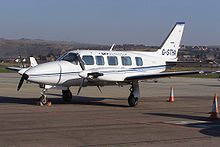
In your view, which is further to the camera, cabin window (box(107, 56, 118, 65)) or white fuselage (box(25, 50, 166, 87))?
cabin window (box(107, 56, 118, 65))

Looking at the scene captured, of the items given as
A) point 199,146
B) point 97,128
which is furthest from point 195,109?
point 199,146

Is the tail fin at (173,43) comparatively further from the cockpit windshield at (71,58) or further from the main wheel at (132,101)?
the cockpit windshield at (71,58)

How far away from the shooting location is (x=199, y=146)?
37.2ft

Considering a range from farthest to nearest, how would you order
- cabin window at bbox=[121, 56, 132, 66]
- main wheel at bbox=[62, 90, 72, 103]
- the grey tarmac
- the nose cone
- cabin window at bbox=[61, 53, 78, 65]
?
1. main wheel at bbox=[62, 90, 72, 103]
2. cabin window at bbox=[121, 56, 132, 66]
3. cabin window at bbox=[61, 53, 78, 65]
4. the nose cone
5. the grey tarmac

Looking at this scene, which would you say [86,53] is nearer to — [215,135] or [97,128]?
[97,128]

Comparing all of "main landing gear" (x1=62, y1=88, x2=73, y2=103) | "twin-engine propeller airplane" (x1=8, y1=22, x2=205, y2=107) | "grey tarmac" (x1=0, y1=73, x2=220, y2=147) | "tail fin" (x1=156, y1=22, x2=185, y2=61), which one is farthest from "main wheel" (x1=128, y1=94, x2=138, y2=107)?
"tail fin" (x1=156, y1=22, x2=185, y2=61)

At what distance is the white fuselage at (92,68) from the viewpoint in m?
21.3

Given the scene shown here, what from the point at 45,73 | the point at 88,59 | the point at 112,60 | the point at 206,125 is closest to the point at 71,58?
the point at 88,59

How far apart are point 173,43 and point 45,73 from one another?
358 inches

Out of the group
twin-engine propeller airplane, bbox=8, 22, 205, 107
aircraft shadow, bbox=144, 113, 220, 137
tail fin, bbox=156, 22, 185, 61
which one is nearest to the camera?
aircraft shadow, bbox=144, 113, 220, 137

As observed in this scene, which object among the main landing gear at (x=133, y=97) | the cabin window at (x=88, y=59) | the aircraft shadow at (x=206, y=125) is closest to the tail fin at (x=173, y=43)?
the main landing gear at (x=133, y=97)

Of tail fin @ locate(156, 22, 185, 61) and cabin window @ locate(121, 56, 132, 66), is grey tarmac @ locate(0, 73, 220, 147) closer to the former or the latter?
cabin window @ locate(121, 56, 132, 66)

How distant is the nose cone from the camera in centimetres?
2091

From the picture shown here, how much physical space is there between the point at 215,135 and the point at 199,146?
6.54 feet
